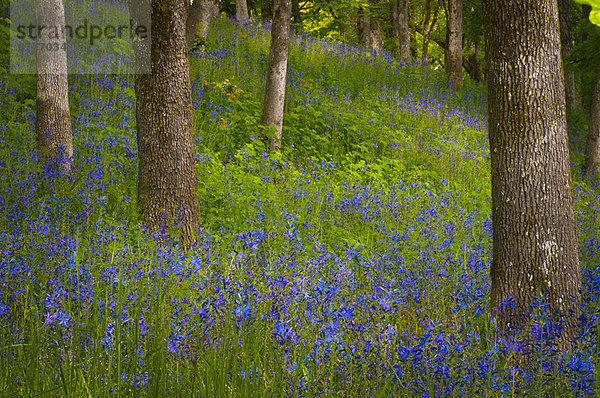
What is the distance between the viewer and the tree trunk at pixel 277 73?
8797 mm

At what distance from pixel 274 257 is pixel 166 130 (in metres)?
2.18

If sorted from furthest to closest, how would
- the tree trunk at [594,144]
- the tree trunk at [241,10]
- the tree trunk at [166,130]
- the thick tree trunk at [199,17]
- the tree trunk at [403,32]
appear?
the tree trunk at [403,32], the tree trunk at [241,10], the thick tree trunk at [199,17], the tree trunk at [594,144], the tree trunk at [166,130]

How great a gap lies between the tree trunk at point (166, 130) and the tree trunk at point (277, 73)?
3.37 metres

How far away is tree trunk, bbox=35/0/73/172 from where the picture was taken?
21.7 feet

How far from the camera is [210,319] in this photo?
2.76m

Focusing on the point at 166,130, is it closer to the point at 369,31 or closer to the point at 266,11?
the point at 369,31

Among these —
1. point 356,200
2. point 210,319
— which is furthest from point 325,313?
point 356,200

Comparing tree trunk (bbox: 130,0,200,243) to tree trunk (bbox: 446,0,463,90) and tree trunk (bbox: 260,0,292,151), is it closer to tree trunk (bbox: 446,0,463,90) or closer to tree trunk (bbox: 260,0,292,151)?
tree trunk (bbox: 260,0,292,151)

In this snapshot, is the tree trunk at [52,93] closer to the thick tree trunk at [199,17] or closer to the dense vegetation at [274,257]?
the dense vegetation at [274,257]

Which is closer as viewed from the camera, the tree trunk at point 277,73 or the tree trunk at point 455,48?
the tree trunk at point 277,73

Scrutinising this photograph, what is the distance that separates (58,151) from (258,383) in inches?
214

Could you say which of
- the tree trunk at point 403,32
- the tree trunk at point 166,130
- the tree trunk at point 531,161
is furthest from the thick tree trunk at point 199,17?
the tree trunk at point 531,161

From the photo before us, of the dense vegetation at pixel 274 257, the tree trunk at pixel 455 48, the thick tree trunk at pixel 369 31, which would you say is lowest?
the dense vegetation at pixel 274 257

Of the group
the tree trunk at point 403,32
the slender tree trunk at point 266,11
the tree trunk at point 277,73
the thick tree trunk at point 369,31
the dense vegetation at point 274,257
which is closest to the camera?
the dense vegetation at point 274,257
